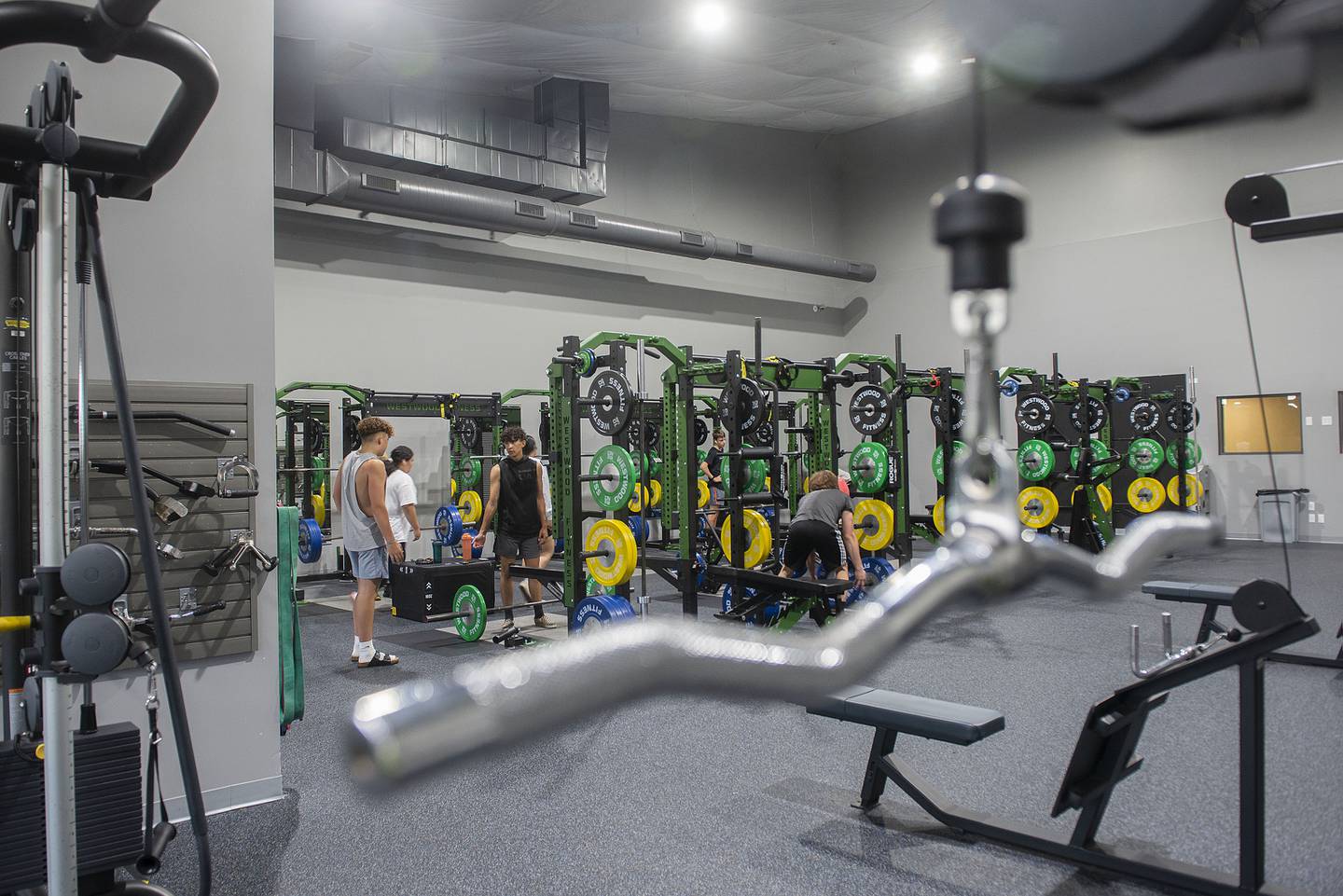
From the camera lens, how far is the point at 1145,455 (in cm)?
1063

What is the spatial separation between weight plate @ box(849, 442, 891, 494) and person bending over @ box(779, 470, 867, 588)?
3.61ft

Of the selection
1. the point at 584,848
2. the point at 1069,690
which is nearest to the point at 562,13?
the point at 1069,690

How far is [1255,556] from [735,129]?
8845mm

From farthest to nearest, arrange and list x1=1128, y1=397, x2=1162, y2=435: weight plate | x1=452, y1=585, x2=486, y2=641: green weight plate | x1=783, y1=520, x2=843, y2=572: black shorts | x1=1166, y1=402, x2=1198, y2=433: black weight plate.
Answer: x1=1128, y1=397, x2=1162, y2=435: weight plate → x1=1166, y1=402, x2=1198, y2=433: black weight plate → x1=452, y1=585, x2=486, y2=641: green weight plate → x1=783, y1=520, x2=843, y2=572: black shorts

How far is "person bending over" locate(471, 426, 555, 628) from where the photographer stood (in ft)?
22.5

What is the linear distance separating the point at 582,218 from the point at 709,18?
3.52 metres

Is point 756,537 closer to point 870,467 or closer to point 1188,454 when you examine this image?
point 870,467

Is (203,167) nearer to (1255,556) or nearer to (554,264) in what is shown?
(554,264)

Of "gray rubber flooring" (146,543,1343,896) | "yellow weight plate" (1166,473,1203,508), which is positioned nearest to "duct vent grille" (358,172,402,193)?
"gray rubber flooring" (146,543,1343,896)

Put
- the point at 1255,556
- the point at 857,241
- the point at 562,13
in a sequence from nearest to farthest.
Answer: the point at 562,13, the point at 1255,556, the point at 857,241

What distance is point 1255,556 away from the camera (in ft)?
33.8

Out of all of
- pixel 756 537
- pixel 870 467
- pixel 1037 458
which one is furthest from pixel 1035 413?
pixel 756 537

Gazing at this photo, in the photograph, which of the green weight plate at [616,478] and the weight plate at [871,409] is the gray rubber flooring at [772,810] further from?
the weight plate at [871,409]

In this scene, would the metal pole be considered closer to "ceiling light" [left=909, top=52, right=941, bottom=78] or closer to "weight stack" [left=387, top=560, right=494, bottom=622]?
"ceiling light" [left=909, top=52, right=941, bottom=78]
